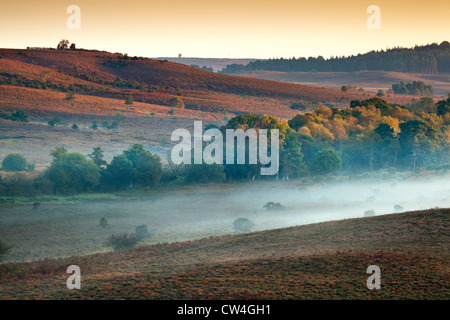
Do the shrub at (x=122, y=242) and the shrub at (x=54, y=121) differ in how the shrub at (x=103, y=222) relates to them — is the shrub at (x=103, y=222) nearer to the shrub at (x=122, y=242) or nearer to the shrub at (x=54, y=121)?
the shrub at (x=122, y=242)

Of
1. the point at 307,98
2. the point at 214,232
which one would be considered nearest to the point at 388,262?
the point at 214,232

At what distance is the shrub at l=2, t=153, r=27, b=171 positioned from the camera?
70188mm

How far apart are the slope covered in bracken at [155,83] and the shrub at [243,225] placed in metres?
87.1

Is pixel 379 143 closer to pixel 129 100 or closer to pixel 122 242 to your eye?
pixel 122 242

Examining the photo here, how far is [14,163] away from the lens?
231 feet

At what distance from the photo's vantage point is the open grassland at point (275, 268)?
20.8 meters

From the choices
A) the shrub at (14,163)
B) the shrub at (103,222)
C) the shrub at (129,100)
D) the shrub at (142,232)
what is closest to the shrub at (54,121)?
the shrub at (14,163)

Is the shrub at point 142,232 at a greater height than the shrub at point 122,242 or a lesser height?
lesser

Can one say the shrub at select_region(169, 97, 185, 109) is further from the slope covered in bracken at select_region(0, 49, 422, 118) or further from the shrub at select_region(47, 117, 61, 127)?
the shrub at select_region(47, 117, 61, 127)
